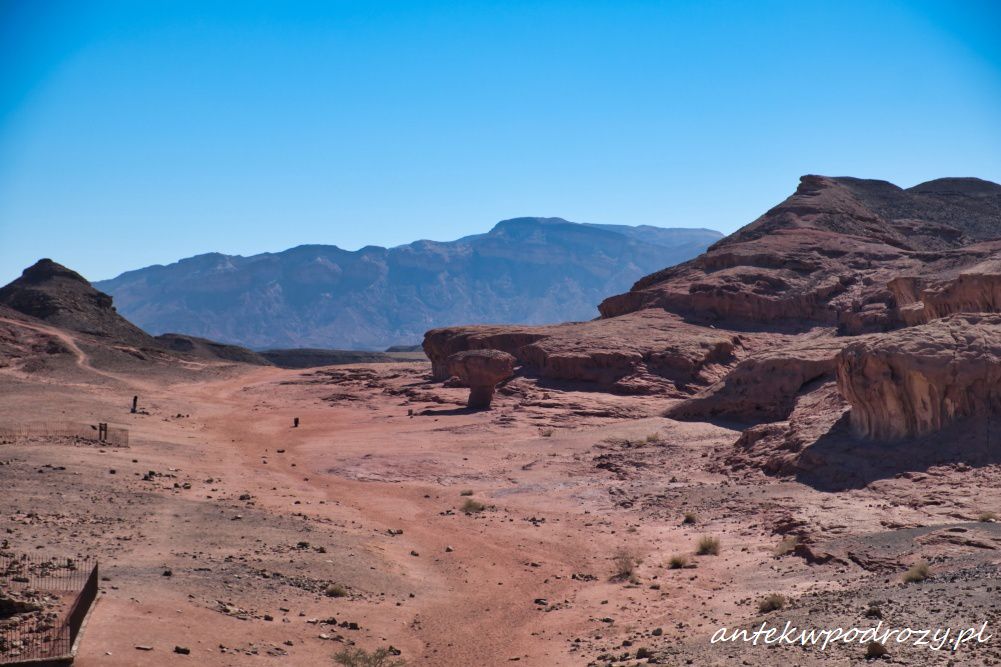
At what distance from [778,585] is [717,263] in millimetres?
37615

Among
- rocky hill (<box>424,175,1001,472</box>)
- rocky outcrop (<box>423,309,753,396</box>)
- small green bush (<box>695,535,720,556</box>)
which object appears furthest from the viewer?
rocky outcrop (<box>423,309,753,396</box>)

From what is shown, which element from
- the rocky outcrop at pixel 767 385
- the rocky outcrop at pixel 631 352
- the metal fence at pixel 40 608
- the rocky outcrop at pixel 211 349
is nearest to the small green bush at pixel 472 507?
the metal fence at pixel 40 608

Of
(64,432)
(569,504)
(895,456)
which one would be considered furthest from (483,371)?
(895,456)

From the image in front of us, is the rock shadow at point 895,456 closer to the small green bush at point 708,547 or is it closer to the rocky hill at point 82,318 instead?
the small green bush at point 708,547

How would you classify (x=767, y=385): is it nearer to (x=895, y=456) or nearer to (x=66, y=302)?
(x=895, y=456)

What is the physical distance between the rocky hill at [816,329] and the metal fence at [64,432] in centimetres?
1544

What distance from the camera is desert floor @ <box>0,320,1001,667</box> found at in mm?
11453

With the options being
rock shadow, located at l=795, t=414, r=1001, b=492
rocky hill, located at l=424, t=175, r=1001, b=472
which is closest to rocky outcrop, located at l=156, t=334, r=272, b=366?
rocky hill, located at l=424, t=175, r=1001, b=472

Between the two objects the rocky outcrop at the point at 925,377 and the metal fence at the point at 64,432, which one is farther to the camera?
the metal fence at the point at 64,432

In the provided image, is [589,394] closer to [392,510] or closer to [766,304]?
[766,304]

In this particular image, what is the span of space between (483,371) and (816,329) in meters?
15.9

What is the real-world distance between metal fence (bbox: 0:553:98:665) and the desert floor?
29 centimetres

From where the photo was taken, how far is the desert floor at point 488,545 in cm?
1145

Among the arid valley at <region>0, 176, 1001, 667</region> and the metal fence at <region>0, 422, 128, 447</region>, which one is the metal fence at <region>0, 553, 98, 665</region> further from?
the metal fence at <region>0, 422, 128, 447</region>
